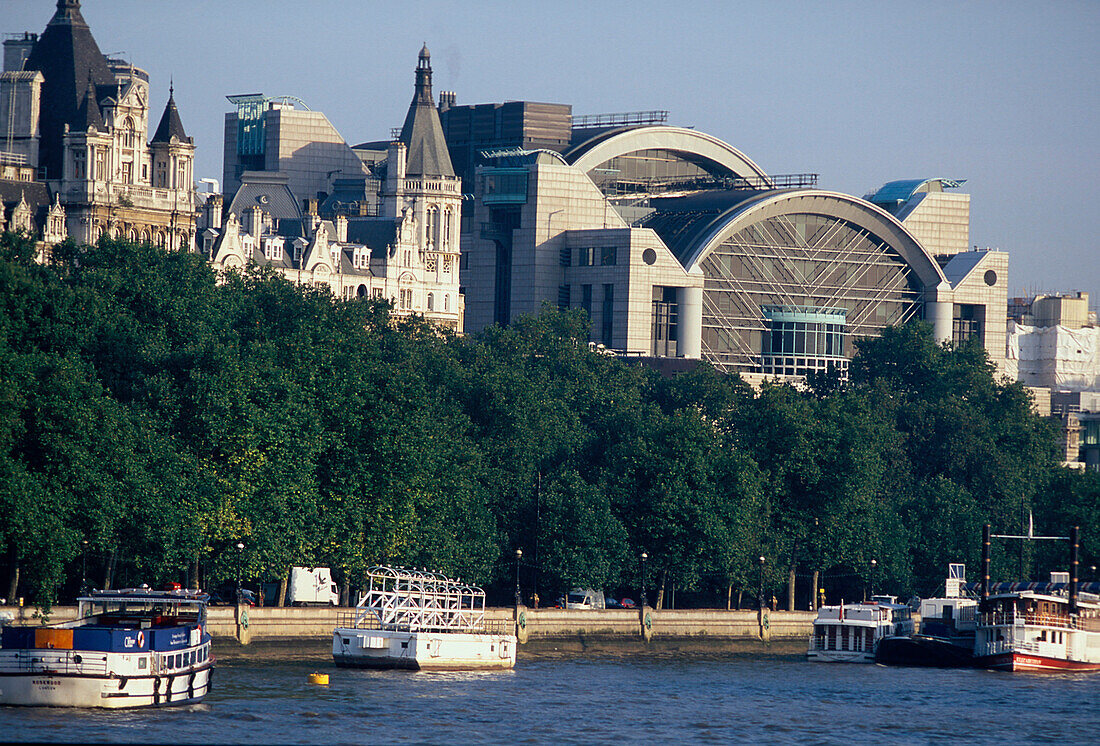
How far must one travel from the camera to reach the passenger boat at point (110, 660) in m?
69.0

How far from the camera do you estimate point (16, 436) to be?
284ft

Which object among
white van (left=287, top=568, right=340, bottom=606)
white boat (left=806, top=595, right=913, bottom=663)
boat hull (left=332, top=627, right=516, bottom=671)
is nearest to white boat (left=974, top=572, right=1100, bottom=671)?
white boat (left=806, top=595, right=913, bottom=663)

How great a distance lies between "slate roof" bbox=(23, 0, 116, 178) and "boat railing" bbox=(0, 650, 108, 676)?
88906mm

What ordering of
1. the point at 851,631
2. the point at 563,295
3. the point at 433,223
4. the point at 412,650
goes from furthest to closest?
the point at 433,223 < the point at 563,295 < the point at 851,631 < the point at 412,650

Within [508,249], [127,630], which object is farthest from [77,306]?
[508,249]

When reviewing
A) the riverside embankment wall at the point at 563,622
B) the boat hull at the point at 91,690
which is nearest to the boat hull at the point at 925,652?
Answer: the riverside embankment wall at the point at 563,622

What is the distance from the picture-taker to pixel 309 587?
99125 millimetres

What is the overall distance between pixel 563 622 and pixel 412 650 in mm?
18892

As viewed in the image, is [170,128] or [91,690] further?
[170,128]

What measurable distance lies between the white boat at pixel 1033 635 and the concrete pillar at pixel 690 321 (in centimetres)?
8761

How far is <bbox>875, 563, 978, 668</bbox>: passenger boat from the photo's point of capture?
104m

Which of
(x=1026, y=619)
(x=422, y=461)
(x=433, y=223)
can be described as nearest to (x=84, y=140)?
(x=433, y=223)

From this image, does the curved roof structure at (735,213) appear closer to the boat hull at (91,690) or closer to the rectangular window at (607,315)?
the rectangular window at (607,315)

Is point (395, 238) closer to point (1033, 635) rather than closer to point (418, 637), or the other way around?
point (1033, 635)
